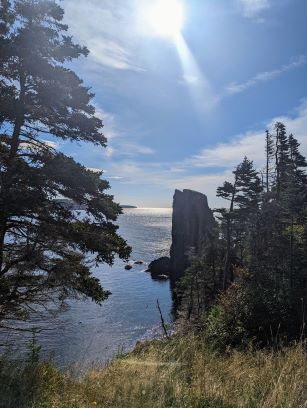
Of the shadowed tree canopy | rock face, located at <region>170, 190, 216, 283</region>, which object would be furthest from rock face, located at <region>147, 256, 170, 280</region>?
the shadowed tree canopy

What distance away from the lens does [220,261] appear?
45312mm

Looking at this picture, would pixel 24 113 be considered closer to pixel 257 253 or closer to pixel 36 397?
pixel 36 397

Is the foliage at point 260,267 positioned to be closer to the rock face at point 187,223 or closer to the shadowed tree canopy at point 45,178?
the shadowed tree canopy at point 45,178

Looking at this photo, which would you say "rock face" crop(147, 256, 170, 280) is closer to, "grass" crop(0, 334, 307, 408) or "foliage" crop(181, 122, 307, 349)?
"foliage" crop(181, 122, 307, 349)

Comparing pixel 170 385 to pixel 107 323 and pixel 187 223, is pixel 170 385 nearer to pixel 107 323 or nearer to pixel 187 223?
pixel 107 323

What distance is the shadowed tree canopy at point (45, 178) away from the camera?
36.5ft

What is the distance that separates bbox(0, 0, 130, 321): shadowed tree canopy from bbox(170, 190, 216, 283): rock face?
194ft

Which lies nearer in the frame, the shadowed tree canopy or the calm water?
the shadowed tree canopy

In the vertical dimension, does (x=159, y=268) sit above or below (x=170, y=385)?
below

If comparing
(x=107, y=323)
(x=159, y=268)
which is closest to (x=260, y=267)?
(x=107, y=323)

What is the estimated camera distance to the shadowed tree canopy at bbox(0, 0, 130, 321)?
36.5 feet

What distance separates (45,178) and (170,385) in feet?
24.5

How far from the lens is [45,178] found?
1112 cm

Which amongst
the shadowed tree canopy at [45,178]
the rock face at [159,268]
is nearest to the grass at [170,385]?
the shadowed tree canopy at [45,178]
